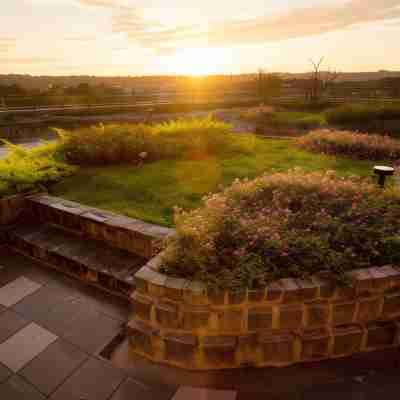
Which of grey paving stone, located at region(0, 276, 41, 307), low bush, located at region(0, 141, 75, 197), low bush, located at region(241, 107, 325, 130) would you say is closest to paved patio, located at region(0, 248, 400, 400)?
grey paving stone, located at region(0, 276, 41, 307)

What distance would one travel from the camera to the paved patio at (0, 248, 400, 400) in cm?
219

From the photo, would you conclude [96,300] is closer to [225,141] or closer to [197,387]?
[197,387]

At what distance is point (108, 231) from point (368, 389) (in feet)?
9.56

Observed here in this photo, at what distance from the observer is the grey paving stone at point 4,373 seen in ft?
7.55

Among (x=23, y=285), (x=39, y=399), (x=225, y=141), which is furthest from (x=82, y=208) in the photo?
(x=225, y=141)

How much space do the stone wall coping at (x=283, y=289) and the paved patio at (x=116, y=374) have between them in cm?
58

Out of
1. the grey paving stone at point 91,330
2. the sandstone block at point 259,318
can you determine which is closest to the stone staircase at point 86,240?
the grey paving stone at point 91,330

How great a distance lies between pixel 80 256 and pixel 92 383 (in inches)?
62.6

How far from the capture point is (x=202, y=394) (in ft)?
7.16

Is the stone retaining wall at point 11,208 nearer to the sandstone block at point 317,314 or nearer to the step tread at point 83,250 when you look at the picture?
the step tread at point 83,250

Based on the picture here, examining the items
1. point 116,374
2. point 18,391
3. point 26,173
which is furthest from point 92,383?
point 26,173

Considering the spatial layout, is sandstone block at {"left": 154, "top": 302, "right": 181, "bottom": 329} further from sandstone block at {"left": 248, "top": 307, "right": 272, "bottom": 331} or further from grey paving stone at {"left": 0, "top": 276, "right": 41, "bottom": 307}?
grey paving stone at {"left": 0, "top": 276, "right": 41, "bottom": 307}

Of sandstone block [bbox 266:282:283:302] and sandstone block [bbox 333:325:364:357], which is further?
sandstone block [bbox 333:325:364:357]

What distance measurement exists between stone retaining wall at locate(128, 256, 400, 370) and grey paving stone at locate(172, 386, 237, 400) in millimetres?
180
